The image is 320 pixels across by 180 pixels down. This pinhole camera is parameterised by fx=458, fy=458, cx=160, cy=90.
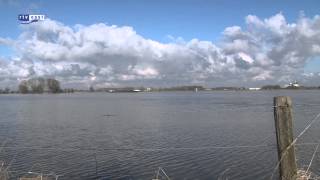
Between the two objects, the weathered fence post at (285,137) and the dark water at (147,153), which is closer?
the weathered fence post at (285,137)

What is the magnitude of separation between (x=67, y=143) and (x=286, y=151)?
2948cm

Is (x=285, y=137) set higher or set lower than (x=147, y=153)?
higher

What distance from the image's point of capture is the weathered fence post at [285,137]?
9.98 metres

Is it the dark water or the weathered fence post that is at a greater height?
the weathered fence post

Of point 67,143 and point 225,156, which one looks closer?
point 225,156

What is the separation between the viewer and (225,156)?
29375mm

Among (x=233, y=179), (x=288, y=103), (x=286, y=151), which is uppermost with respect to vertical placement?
(x=288, y=103)

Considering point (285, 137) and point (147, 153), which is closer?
point (285, 137)

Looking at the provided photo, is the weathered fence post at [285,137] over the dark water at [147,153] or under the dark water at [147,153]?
over

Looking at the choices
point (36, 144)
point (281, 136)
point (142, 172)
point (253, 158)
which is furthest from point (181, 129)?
point (281, 136)

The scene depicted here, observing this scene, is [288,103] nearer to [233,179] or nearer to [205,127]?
[233,179]

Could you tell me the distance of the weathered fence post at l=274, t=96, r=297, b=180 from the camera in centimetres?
998

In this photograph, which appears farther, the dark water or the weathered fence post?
the dark water

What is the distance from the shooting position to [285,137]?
33.2ft
